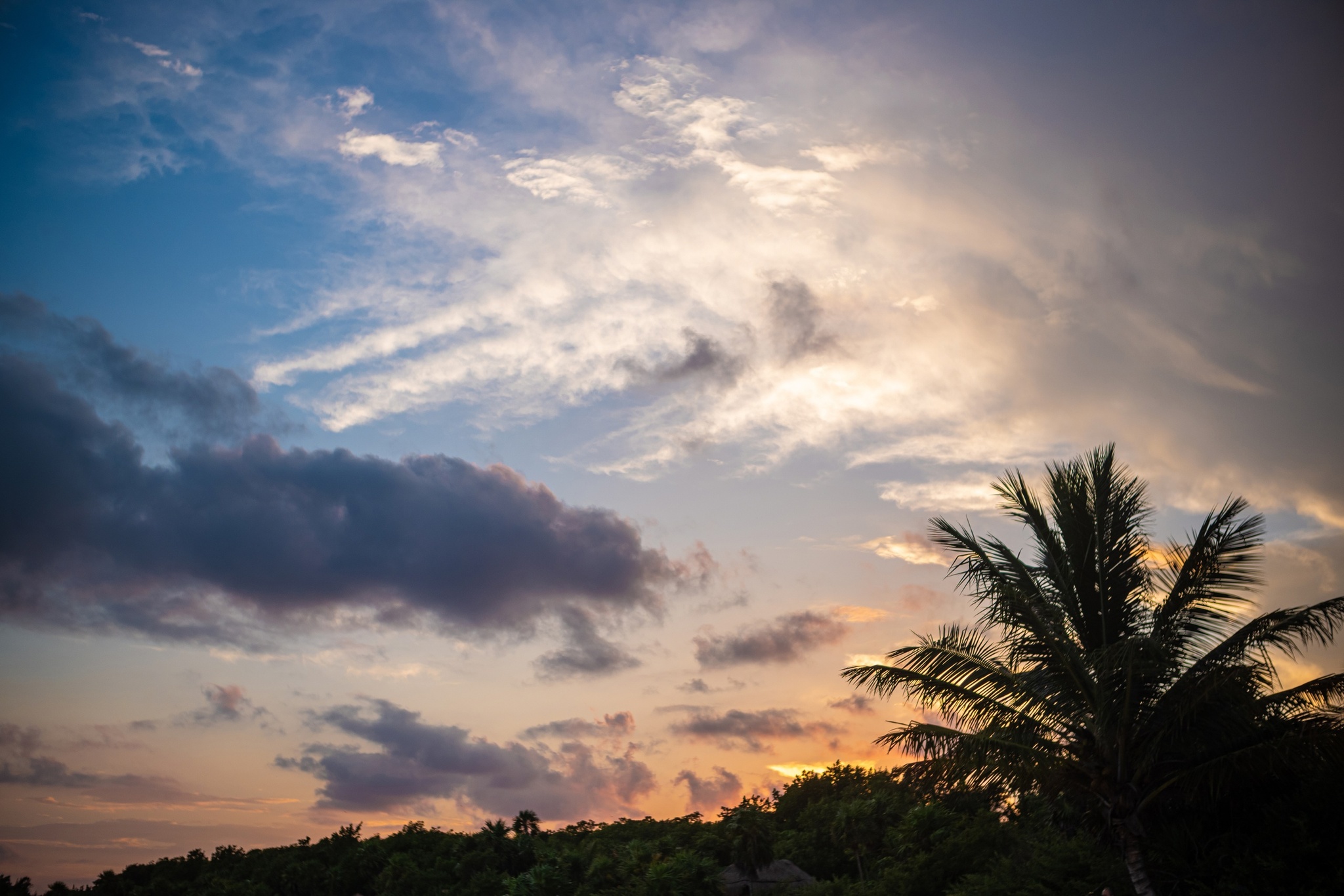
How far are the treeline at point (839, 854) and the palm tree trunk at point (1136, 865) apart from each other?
160 centimetres

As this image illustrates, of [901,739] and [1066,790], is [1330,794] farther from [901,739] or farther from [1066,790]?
[901,739]

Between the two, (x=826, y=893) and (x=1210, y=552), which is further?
(x=826, y=893)

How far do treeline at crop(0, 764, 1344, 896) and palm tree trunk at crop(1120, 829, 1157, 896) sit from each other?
5.24 feet

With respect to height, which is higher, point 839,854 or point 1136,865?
point 1136,865

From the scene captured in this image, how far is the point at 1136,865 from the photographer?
569 inches

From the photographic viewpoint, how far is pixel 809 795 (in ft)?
159

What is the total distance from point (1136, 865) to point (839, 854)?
25.5 metres

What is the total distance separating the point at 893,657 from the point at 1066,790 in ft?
12.6

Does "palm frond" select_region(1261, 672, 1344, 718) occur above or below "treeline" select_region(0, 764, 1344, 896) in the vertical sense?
above

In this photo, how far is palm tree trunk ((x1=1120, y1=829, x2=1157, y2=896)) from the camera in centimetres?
1439

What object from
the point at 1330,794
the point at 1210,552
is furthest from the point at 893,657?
the point at 1330,794

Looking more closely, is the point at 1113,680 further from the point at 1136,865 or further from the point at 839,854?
the point at 839,854

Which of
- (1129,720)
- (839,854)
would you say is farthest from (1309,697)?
(839,854)

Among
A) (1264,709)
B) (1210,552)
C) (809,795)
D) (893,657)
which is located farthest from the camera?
(809,795)
